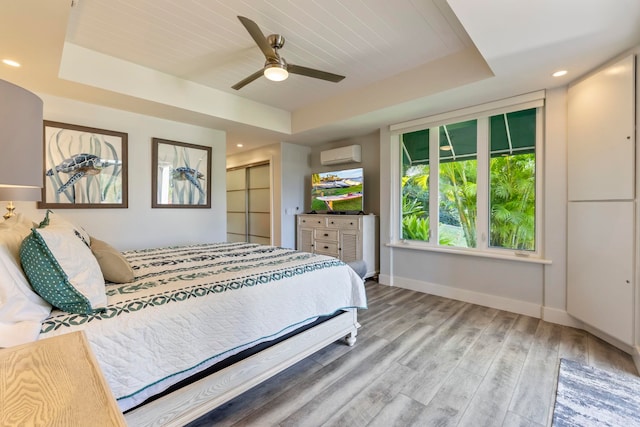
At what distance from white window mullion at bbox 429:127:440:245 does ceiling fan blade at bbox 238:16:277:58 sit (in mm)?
2413

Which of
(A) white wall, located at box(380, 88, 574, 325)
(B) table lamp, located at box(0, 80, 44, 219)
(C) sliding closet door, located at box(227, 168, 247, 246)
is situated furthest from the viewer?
(C) sliding closet door, located at box(227, 168, 247, 246)

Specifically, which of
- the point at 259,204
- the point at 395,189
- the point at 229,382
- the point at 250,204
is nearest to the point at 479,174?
the point at 395,189

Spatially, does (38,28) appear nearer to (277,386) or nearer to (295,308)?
(295,308)

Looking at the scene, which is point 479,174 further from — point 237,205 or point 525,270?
point 237,205

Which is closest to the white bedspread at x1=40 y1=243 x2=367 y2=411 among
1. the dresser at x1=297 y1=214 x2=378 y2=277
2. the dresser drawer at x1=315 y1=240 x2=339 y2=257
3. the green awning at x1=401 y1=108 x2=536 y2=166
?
the dresser at x1=297 y1=214 x2=378 y2=277

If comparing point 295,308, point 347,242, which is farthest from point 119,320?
point 347,242

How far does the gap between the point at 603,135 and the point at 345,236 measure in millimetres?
2962

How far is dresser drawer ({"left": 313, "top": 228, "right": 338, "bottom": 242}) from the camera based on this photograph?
4488 millimetres

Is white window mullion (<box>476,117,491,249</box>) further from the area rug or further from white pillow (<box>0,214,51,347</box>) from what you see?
white pillow (<box>0,214,51,347</box>)

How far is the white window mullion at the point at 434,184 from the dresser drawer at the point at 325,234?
56.6 inches

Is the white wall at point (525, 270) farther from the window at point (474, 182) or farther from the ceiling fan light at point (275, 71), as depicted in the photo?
the ceiling fan light at point (275, 71)

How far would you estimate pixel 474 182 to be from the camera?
339cm

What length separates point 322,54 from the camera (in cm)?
278

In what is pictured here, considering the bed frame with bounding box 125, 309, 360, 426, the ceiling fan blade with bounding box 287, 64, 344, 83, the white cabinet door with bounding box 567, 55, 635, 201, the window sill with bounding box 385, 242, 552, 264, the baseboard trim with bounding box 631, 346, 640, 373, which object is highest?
the ceiling fan blade with bounding box 287, 64, 344, 83
